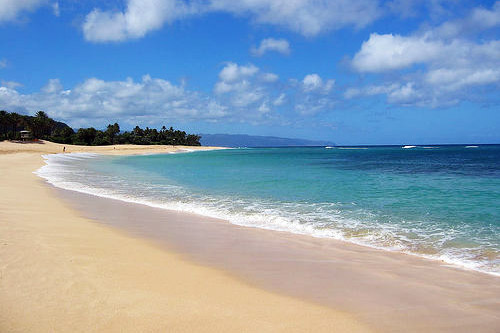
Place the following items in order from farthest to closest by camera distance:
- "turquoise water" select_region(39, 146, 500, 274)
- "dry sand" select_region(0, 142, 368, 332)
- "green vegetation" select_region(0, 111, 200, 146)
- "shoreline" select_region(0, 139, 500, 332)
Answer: "green vegetation" select_region(0, 111, 200, 146) → "turquoise water" select_region(39, 146, 500, 274) → "shoreline" select_region(0, 139, 500, 332) → "dry sand" select_region(0, 142, 368, 332)

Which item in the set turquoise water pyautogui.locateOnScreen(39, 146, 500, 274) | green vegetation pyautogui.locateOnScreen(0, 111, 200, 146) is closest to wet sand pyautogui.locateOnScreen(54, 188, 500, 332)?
turquoise water pyautogui.locateOnScreen(39, 146, 500, 274)

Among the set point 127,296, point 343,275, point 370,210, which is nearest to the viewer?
point 127,296

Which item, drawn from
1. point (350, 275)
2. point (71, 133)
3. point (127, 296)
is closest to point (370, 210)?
point (350, 275)

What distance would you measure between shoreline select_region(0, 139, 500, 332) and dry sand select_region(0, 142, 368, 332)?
326mm

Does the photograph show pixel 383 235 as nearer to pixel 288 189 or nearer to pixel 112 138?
pixel 288 189

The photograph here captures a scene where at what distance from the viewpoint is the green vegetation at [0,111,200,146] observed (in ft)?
273

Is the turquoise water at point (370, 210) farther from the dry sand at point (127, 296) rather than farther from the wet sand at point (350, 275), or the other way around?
the dry sand at point (127, 296)

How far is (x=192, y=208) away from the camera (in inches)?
469

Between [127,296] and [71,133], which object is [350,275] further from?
[71,133]

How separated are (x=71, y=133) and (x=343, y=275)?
110m

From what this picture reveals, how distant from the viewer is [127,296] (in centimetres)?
411

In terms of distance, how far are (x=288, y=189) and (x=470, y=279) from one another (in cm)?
1151

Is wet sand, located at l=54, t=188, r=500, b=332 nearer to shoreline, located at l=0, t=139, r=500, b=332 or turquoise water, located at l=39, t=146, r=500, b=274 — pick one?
shoreline, located at l=0, t=139, r=500, b=332

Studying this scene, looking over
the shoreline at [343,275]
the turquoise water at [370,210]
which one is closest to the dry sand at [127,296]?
the shoreline at [343,275]
